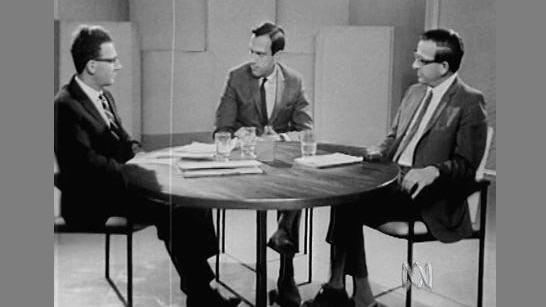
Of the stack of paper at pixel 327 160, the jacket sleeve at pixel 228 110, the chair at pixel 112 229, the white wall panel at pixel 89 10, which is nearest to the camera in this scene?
the white wall panel at pixel 89 10

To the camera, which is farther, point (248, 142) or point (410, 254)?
point (410, 254)

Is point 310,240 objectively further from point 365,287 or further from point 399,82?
point 399,82

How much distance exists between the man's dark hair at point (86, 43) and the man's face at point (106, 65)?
0.07 ft

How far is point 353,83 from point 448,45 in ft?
1.64

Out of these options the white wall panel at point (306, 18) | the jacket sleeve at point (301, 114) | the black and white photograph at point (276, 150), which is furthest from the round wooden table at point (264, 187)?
the white wall panel at point (306, 18)

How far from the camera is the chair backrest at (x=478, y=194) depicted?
3.70 meters

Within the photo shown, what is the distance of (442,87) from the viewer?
11.9ft

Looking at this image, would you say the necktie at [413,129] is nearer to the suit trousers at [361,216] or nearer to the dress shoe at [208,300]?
the suit trousers at [361,216]

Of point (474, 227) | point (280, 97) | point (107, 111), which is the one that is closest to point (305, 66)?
point (280, 97)

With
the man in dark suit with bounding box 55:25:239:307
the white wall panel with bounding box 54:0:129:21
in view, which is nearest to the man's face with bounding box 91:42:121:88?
the man in dark suit with bounding box 55:25:239:307

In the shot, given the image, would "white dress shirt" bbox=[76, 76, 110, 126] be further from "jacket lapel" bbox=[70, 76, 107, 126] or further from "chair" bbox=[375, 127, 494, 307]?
"chair" bbox=[375, 127, 494, 307]

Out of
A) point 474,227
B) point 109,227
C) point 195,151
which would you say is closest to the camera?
point 109,227

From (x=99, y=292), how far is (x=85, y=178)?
55 cm

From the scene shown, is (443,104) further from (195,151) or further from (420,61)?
(195,151)
